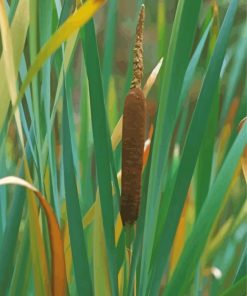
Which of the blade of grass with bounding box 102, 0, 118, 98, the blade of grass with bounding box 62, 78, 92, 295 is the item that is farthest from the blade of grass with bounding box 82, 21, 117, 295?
the blade of grass with bounding box 102, 0, 118, 98

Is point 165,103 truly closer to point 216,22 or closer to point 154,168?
point 154,168

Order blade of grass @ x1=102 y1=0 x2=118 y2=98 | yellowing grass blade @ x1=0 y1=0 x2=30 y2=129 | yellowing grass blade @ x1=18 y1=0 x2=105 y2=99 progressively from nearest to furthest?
yellowing grass blade @ x1=18 y1=0 x2=105 y2=99 < yellowing grass blade @ x1=0 y1=0 x2=30 y2=129 < blade of grass @ x1=102 y1=0 x2=118 y2=98

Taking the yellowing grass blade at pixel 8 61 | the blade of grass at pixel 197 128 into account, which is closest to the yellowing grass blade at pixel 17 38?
the yellowing grass blade at pixel 8 61

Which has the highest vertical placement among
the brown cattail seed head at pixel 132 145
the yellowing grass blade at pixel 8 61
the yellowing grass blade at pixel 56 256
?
the yellowing grass blade at pixel 8 61

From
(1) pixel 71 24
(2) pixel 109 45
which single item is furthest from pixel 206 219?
(2) pixel 109 45

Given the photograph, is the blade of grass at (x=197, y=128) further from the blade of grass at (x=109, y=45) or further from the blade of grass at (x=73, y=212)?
the blade of grass at (x=109, y=45)

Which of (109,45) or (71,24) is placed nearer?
(71,24)

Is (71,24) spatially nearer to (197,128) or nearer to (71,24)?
(71,24)

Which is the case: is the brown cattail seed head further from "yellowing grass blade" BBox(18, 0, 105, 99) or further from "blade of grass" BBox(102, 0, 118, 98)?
"blade of grass" BBox(102, 0, 118, 98)
